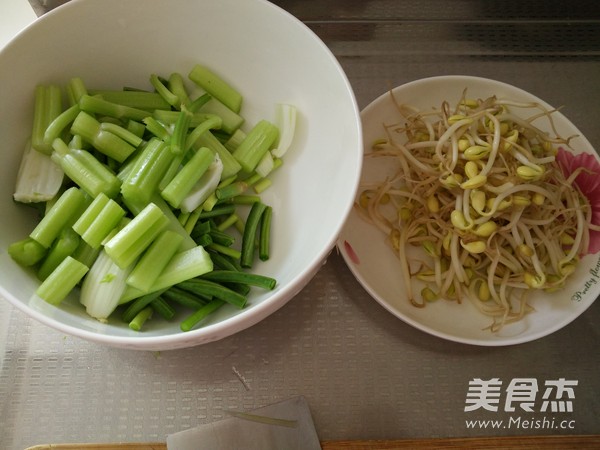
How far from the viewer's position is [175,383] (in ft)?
3.27

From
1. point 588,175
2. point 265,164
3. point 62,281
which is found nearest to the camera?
point 62,281

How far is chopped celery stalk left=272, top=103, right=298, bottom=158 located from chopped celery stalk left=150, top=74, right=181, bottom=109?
203mm

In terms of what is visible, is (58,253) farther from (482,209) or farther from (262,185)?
(482,209)

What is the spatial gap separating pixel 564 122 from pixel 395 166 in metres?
0.39

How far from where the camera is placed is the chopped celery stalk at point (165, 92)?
984 mm

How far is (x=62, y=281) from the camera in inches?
31.5

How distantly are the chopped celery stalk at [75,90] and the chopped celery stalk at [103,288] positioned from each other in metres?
0.31

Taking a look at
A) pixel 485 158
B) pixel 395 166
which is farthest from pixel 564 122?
pixel 395 166

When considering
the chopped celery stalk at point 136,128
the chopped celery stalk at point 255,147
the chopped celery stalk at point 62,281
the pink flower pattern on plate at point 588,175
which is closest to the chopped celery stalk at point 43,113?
the chopped celery stalk at point 136,128

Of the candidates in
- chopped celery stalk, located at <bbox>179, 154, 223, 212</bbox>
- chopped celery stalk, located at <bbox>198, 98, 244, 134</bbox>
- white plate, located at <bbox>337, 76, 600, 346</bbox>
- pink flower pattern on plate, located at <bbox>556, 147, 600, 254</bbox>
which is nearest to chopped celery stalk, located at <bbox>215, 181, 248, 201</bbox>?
chopped celery stalk, located at <bbox>179, 154, 223, 212</bbox>

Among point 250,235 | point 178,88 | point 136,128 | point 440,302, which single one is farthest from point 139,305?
point 440,302

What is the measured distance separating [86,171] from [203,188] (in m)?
0.20

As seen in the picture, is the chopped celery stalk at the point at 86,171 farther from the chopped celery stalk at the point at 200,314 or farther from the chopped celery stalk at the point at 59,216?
the chopped celery stalk at the point at 200,314

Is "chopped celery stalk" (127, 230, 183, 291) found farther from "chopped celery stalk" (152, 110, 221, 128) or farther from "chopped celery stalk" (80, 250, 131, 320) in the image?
"chopped celery stalk" (152, 110, 221, 128)
